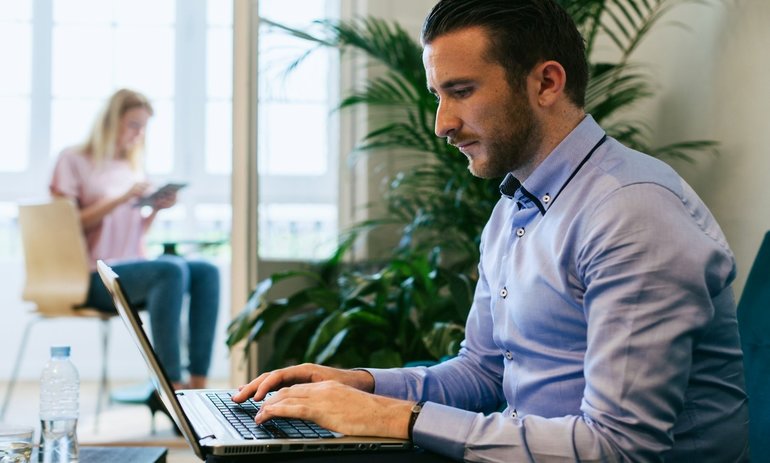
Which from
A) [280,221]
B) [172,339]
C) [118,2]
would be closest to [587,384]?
[280,221]

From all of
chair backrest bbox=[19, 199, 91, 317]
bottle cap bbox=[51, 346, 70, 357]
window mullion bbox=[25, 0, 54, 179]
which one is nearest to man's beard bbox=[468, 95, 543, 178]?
bottle cap bbox=[51, 346, 70, 357]

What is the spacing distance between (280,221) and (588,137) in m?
2.28

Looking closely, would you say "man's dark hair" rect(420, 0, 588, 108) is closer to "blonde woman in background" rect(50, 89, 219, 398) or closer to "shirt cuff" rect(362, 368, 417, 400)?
"shirt cuff" rect(362, 368, 417, 400)

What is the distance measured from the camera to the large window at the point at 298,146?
3361 millimetres

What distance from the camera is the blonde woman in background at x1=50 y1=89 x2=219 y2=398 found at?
3.66 meters

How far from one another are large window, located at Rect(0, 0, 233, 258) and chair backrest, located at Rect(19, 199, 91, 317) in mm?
1272

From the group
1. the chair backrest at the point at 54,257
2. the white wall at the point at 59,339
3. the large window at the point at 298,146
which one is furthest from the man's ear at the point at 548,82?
the white wall at the point at 59,339

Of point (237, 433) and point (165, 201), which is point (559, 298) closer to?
point (237, 433)

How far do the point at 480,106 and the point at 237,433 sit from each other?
20.5 inches

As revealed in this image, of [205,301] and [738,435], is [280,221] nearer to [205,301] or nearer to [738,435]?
[205,301]

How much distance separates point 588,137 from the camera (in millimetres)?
1242

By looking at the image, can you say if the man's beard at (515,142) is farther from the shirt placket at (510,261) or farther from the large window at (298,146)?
the large window at (298,146)

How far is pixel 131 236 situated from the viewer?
13.3ft

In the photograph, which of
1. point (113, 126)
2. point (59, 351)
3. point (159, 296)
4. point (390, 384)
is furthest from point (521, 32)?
point (113, 126)
